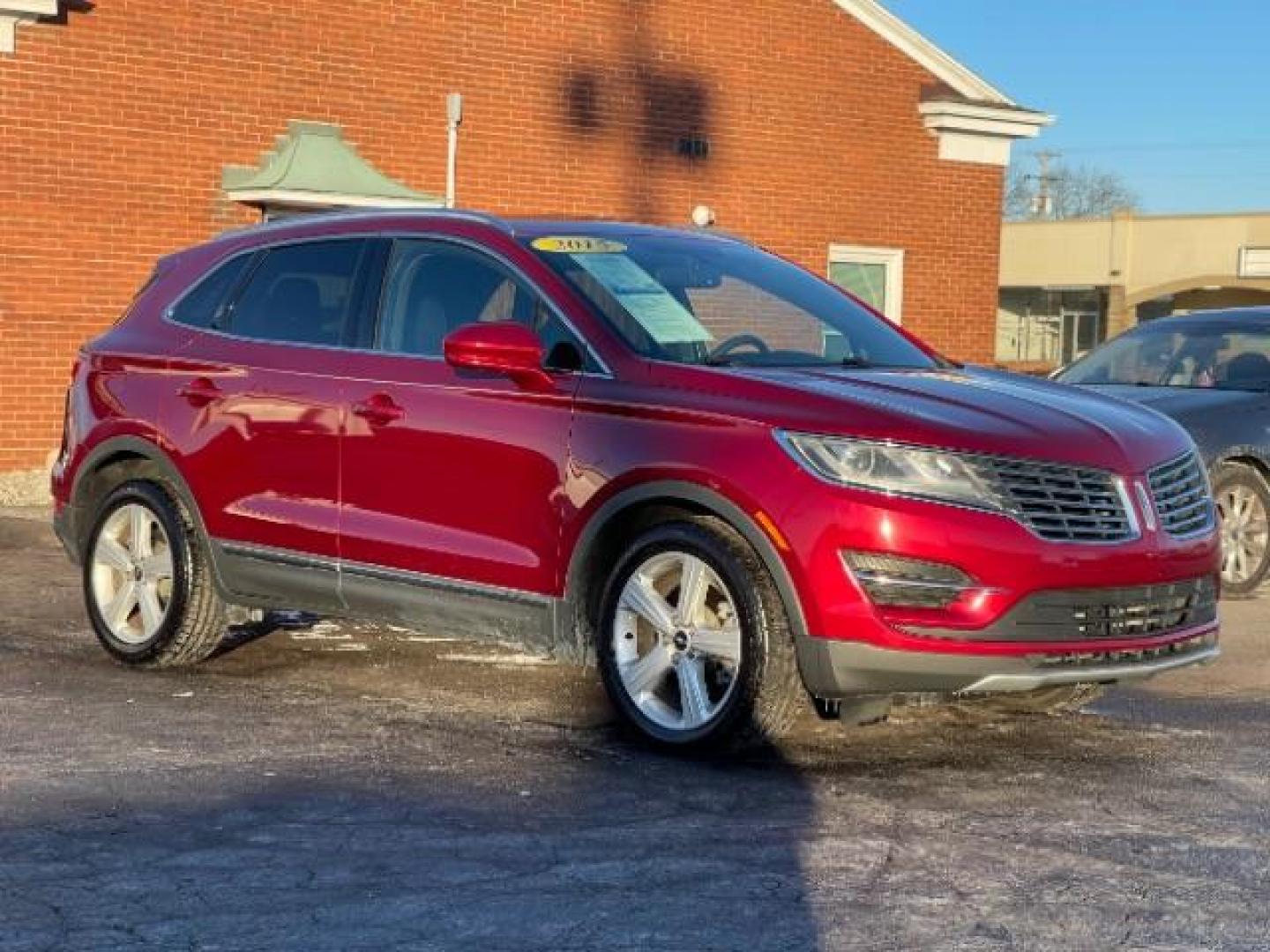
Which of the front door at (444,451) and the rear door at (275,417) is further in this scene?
the rear door at (275,417)

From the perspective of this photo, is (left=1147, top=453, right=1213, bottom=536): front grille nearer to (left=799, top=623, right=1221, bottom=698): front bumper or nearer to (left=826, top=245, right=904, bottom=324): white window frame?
(left=799, top=623, right=1221, bottom=698): front bumper

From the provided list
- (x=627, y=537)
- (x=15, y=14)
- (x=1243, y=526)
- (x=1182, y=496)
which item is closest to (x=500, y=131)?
(x=15, y=14)

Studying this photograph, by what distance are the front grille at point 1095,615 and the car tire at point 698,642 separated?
1.72ft

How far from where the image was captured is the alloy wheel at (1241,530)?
11961 millimetres

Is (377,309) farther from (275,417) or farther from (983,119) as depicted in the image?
(983,119)

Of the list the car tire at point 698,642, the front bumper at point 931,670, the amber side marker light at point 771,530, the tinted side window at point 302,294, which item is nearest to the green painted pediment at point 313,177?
the tinted side window at point 302,294

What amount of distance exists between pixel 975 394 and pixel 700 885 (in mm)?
2343

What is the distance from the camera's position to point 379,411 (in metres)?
7.77

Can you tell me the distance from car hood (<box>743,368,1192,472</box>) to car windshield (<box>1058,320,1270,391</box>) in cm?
513

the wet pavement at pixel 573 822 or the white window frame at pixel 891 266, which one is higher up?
the white window frame at pixel 891 266

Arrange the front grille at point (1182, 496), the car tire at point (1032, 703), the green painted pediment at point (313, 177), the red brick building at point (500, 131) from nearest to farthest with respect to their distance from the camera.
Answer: the front grille at point (1182, 496)
the car tire at point (1032, 703)
the red brick building at point (500, 131)
the green painted pediment at point (313, 177)

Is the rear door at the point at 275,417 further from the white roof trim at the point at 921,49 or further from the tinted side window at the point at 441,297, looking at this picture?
the white roof trim at the point at 921,49

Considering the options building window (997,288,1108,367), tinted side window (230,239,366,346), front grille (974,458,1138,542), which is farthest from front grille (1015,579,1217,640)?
building window (997,288,1108,367)

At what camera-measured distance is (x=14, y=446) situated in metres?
16.6
